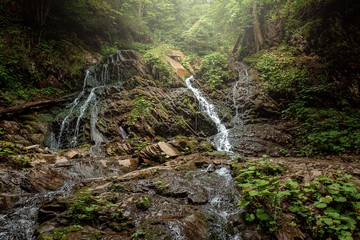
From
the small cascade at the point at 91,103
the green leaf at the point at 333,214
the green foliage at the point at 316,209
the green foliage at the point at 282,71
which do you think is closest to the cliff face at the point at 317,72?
the green foliage at the point at 282,71

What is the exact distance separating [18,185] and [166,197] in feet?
11.2

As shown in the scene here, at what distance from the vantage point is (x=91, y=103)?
9.81 meters

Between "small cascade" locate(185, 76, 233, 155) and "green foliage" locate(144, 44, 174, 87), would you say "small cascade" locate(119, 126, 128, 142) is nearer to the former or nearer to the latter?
"small cascade" locate(185, 76, 233, 155)

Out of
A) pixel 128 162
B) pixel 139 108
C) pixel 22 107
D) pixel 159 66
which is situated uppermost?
pixel 159 66

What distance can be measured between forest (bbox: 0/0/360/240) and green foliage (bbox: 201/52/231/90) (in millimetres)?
102

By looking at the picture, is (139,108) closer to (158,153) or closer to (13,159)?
(158,153)

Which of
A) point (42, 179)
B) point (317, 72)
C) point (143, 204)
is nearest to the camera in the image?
point (143, 204)

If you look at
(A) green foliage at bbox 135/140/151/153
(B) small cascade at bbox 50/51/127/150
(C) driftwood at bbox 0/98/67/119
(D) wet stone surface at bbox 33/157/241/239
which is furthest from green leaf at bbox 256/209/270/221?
(C) driftwood at bbox 0/98/67/119

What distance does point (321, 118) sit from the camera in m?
7.68

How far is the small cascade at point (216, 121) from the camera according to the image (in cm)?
887

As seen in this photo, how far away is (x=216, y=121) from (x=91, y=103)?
7262 millimetres

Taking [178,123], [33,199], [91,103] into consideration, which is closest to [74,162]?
[33,199]

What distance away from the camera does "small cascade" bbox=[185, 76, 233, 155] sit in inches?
349

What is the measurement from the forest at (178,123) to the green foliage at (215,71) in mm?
102
